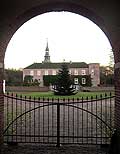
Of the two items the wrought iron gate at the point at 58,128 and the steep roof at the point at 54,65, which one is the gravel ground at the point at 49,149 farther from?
the steep roof at the point at 54,65

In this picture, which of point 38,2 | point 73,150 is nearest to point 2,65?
point 38,2

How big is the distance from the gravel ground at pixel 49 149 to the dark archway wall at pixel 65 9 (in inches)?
25.8

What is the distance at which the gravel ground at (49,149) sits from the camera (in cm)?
719

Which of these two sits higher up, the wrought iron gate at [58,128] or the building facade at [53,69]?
the building facade at [53,69]

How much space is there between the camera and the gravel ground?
719cm

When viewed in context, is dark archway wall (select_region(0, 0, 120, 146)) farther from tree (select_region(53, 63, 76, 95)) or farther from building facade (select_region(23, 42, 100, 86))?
building facade (select_region(23, 42, 100, 86))

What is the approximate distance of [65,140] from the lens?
8.84m

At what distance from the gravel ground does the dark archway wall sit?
2.15ft

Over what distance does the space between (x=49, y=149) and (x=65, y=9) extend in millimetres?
3852

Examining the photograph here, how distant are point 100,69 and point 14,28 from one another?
6935 cm

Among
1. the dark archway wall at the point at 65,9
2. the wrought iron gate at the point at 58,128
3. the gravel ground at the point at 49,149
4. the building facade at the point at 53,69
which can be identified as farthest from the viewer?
the building facade at the point at 53,69

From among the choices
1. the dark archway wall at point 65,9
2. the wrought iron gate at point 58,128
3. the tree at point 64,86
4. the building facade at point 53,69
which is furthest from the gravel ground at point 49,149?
the building facade at point 53,69

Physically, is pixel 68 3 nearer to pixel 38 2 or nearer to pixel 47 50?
pixel 38 2

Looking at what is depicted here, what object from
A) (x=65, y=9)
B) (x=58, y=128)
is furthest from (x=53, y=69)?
(x=65, y=9)
